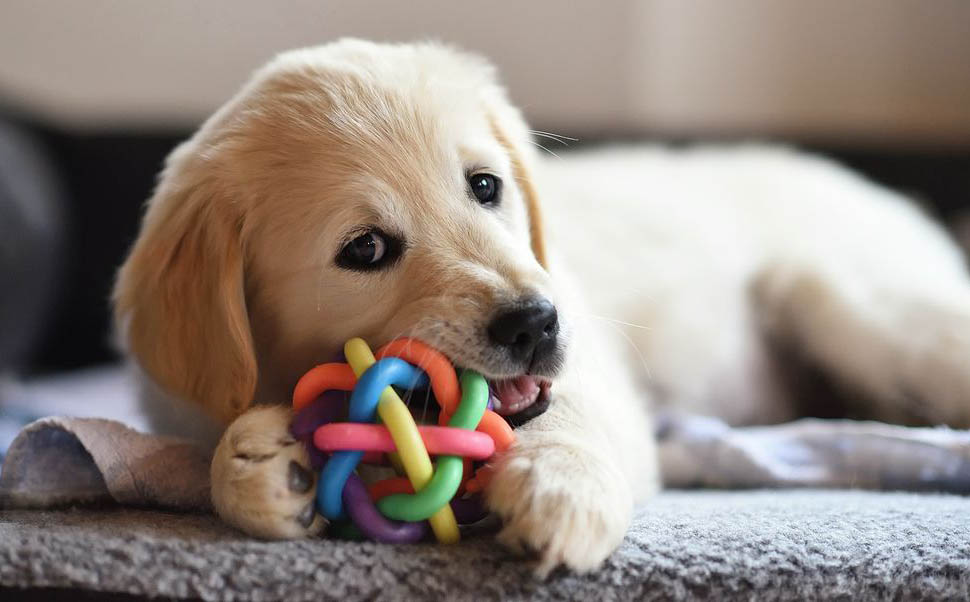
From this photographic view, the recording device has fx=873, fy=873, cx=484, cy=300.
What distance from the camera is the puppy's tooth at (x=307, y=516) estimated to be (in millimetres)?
1228

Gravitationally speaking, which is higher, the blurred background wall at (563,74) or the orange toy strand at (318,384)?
the blurred background wall at (563,74)

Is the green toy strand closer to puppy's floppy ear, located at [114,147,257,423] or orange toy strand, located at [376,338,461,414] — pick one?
orange toy strand, located at [376,338,461,414]

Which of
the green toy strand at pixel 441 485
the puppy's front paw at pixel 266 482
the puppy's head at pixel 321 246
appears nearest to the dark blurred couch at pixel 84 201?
the puppy's head at pixel 321 246

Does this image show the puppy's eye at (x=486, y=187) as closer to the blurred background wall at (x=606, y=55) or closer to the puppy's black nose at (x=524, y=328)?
the puppy's black nose at (x=524, y=328)

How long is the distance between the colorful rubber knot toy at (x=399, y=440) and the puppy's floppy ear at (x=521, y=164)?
22.3 inches

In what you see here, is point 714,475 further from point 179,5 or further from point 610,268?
point 179,5

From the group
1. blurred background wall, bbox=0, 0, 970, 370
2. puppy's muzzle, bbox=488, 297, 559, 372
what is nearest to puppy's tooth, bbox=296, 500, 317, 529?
puppy's muzzle, bbox=488, 297, 559, 372

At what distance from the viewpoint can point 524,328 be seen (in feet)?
4.36

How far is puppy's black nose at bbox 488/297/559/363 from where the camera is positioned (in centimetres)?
133

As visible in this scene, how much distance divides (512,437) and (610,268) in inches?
48.8

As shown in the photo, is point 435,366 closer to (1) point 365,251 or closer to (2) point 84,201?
(1) point 365,251

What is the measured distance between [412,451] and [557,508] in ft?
0.67

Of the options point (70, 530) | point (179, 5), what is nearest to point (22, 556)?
point (70, 530)

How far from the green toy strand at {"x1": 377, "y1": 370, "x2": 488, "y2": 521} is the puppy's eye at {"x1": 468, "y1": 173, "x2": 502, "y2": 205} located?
48 cm
